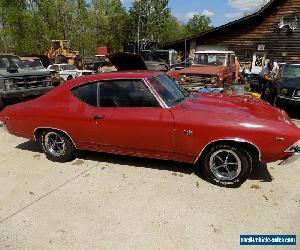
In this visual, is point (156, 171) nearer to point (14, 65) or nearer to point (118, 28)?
point (14, 65)

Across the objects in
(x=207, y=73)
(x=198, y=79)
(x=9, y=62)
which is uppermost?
(x=9, y=62)

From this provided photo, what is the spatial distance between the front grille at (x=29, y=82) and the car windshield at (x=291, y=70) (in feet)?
28.3

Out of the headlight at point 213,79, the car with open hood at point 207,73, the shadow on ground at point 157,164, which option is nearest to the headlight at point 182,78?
the car with open hood at point 207,73

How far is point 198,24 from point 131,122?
85373mm

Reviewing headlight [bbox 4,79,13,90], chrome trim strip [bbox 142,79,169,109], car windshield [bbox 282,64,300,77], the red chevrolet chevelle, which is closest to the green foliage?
headlight [bbox 4,79,13,90]

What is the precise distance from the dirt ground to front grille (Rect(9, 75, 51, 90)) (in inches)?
226

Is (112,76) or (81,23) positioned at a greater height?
(81,23)

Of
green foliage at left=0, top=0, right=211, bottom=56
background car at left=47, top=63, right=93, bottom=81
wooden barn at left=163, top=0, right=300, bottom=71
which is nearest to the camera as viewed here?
background car at left=47, top=63, right=93, bottom=81

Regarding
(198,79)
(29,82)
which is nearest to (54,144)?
(29,82)

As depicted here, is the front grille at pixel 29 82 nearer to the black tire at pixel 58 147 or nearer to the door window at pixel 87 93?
the black tire at pixel 58 147

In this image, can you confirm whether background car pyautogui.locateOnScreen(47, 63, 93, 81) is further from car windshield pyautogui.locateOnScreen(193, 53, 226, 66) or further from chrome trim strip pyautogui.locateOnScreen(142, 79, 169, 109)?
chrome trim strip pyautogui.locateOnScreen(142, 79, 169, 109)

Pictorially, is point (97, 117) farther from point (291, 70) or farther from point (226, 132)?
point (291, 70)

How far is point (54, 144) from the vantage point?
5.99 m

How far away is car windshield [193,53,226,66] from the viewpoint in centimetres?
1319
